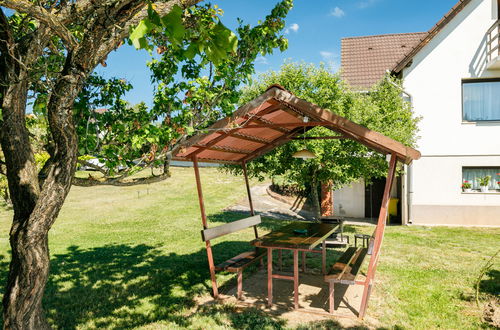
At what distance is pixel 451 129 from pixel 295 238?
11373 millimetres

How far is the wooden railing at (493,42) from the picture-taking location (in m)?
14.2

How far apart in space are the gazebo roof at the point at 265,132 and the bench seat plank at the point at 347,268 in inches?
80.9

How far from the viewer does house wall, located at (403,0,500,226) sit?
48.9 ft

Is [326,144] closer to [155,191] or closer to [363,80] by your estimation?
[363,80]

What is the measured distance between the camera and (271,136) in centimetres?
827

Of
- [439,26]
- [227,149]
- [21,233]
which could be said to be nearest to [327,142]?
[227,149]

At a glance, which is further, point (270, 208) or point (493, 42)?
point (270, 208)

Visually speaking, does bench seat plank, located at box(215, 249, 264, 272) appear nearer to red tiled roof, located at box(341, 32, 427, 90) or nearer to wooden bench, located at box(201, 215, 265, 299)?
wooden bench, located at box(201, 215, 265, 299)

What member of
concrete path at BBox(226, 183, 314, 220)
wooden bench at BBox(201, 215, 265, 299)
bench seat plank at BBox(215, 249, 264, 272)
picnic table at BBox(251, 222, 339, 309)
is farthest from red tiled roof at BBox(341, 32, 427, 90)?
bench seat plank at BBox(215, 249, 264, 272)

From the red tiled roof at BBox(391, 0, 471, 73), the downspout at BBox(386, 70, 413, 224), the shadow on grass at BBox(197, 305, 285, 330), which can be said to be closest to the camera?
the shadow on grass at BBox(197, 305, 285, 330)

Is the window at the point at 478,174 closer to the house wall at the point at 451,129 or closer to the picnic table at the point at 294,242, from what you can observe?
the house wall at the point at 451,129

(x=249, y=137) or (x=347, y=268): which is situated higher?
(x=249, y=137)

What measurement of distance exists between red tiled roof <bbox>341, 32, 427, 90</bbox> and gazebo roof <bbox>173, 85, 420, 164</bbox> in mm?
11125

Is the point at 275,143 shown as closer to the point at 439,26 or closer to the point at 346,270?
the point at 346,270
